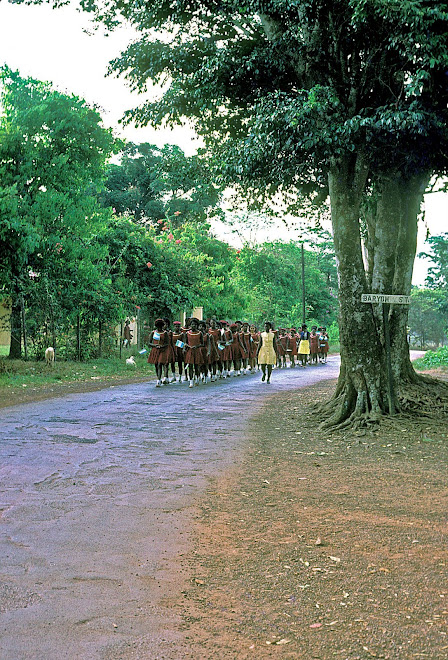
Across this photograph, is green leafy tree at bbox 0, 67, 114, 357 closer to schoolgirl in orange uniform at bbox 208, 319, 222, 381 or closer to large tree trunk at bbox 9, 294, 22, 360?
large tree trunk at bbox 9, 294, 22, 360

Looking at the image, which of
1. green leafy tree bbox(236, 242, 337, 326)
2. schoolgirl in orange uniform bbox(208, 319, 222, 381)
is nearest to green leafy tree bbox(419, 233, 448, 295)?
green leafy tree bbox(236, 242, 337, 326)

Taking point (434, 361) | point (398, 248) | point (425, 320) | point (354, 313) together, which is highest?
point (398, 248)

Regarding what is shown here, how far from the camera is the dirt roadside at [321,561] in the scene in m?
3.68

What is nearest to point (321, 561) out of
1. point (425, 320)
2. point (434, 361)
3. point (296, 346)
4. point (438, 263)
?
point (296, 346)

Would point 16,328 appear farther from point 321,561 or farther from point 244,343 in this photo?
point 321,561

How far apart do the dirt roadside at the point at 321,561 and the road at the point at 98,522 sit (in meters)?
0.25

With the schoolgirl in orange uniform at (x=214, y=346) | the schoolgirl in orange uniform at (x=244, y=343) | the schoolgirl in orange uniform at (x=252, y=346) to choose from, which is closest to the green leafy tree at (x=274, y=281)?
the schoolgirl in orange uniform at (x=252, y=346)

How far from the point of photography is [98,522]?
568cm

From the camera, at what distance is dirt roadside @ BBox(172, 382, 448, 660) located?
12.1 feet

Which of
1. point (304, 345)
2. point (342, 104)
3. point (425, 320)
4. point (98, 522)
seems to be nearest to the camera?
point (98, 522)

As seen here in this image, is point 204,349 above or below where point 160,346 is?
below

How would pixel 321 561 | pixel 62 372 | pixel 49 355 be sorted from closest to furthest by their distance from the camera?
pixel 321 561
pixel 62 372
pixel 49 355

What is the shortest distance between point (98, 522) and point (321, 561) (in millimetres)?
1926

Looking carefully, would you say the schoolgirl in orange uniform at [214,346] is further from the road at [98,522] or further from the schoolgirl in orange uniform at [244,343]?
the road at [98,522]
